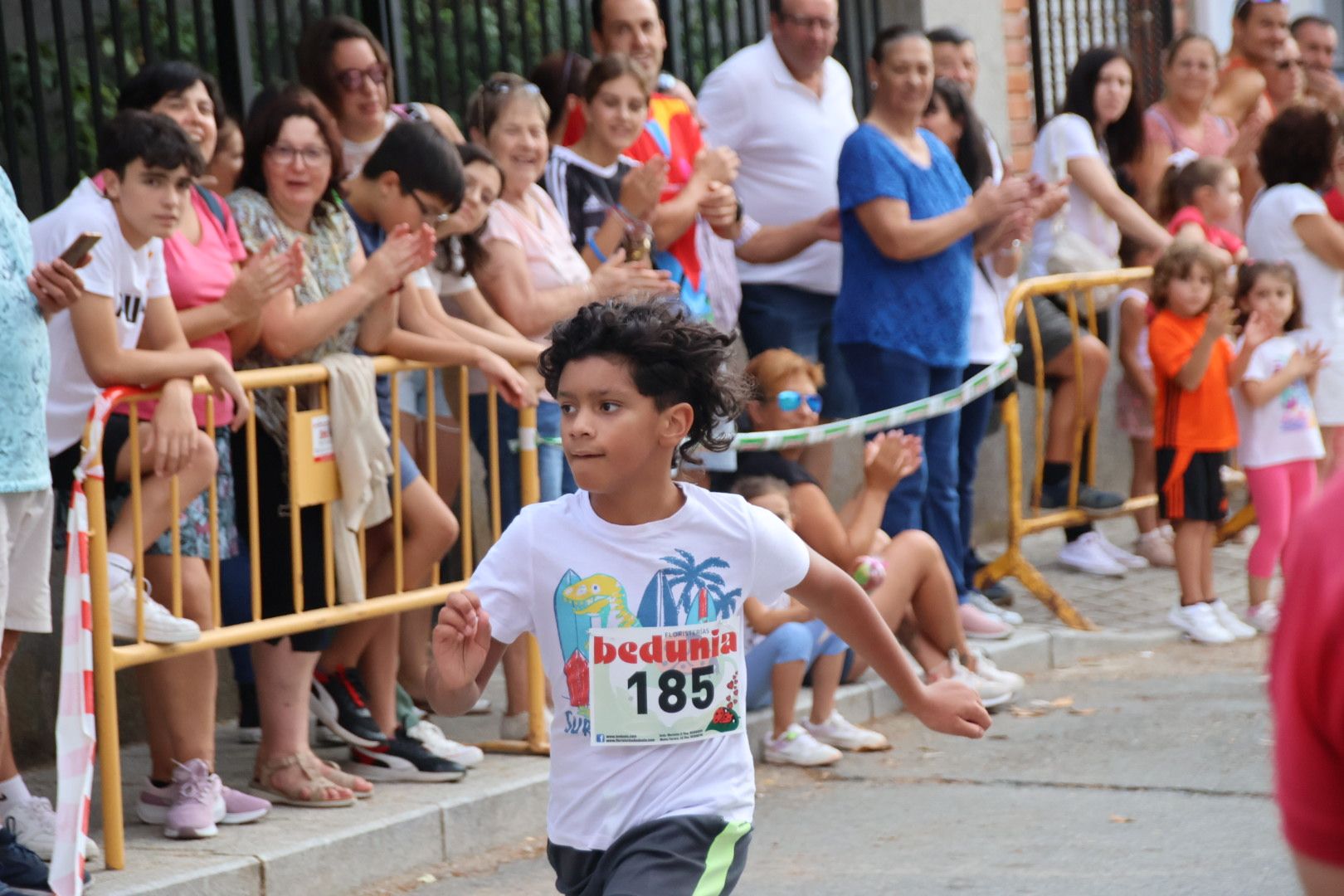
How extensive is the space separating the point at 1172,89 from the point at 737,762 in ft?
25.5

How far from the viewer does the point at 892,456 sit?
20.2ft

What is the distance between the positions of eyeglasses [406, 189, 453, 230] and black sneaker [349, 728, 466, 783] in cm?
160

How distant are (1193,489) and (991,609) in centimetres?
105

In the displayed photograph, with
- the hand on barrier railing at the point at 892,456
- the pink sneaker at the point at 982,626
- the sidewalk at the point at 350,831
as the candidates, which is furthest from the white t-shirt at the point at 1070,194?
the hand on barrier railing at the point at 892,456

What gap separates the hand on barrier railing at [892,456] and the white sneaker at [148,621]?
219 centimetres

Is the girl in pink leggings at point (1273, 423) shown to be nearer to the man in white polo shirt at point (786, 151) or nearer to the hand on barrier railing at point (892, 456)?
the man in white polo shirt at point (786, 151)

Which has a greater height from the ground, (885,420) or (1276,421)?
(885,420)

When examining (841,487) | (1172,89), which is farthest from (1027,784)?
(1172,89)

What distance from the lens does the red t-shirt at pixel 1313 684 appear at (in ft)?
4.70

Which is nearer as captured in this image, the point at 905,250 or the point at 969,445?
the point at 905,250

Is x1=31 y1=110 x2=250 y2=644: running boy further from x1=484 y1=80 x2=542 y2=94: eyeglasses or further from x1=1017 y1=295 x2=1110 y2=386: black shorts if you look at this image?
x1=1017 y1=295 x2=1110 y2=386: black shorts

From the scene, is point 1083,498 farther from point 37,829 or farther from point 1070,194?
point 37,829

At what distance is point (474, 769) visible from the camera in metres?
6.03

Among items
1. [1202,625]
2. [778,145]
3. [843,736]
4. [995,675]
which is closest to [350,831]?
[843,736]
